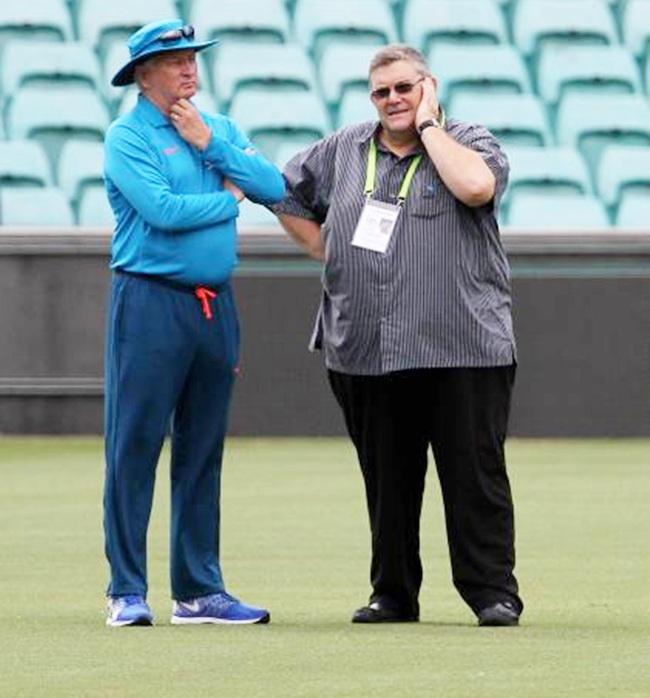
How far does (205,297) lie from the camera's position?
716 centimetres

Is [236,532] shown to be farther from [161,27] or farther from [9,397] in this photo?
[9,397]

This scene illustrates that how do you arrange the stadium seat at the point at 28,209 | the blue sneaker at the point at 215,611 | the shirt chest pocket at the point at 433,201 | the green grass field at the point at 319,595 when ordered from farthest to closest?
the stadium seat at the point at 28,209 < the blue sneaker at the point at 215,611 < the shirt chest pocket at the point at 433,201 < the green grass field at the point at 319,595

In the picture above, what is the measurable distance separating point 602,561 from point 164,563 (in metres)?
1.61

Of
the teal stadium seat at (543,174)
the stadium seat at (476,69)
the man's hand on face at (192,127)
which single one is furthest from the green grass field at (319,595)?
the stadium seat at (476,69)

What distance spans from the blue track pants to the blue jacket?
80 mm

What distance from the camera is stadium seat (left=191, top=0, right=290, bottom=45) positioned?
17.8 m

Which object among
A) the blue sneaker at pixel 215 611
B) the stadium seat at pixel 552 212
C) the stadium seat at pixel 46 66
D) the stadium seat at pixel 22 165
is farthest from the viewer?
the stadium seat at pixel 46 66

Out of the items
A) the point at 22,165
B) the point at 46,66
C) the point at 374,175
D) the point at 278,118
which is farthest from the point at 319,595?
the point at 46,66

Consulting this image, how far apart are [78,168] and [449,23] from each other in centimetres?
320

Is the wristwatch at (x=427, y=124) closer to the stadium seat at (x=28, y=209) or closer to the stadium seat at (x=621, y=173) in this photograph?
the stadium seat at (x=28, y=209)

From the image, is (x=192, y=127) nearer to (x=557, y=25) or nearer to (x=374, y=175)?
(x=374, y=175)

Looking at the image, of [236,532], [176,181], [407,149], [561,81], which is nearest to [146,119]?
[176,181]

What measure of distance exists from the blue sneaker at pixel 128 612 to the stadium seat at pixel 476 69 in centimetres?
1075

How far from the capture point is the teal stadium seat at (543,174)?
55.3 ft
